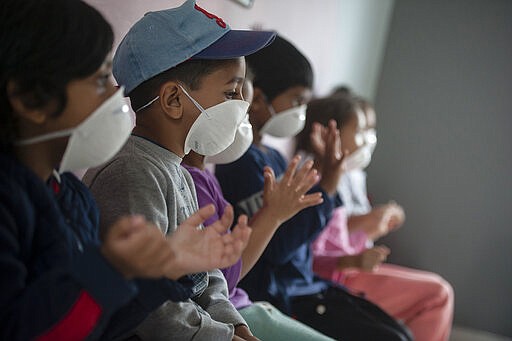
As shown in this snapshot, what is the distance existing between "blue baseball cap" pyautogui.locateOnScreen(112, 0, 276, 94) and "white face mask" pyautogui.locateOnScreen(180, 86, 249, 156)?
7 centimetres

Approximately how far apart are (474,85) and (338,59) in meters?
0.74

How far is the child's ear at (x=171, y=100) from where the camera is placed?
1045mm

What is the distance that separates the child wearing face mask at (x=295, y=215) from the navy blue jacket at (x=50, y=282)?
70cm

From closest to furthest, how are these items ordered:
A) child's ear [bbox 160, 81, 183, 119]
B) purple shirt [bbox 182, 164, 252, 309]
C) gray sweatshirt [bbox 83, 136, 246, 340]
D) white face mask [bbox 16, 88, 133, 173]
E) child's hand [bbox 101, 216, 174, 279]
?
child's hand [bbox 101, 216, 174, 279]
white face mask [bbox 16, 88, 133, 173]
gray sweatshirt [bbox 83, 136, 246, 340]
child's ear [bbox 160, 81, 183, 119]
purple shirt [bbox 182, 164, 252, 309]

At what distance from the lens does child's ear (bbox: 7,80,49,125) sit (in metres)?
0.77

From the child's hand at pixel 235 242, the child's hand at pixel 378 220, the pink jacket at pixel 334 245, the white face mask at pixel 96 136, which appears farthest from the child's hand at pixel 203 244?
the child's hand at pixel 378 220

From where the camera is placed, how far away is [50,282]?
709 millimetres

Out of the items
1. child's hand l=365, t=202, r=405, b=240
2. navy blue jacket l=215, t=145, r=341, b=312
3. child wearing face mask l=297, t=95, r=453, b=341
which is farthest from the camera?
child's hand l=365, t=202, r=405, b=240

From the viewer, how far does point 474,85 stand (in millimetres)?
2900

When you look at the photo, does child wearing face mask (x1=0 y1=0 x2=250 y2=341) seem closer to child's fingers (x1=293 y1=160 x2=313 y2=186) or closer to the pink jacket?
child's fingers (x1=293 y1=160 x2=313 y2=186)

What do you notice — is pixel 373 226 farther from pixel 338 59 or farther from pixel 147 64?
pixel 147 64

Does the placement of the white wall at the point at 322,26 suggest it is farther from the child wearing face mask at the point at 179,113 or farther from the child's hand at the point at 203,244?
the child's hand at the point at 203,244

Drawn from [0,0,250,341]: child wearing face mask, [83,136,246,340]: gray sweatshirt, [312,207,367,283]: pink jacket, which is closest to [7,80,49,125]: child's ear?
[0,0,250,341]: child wearing face mask

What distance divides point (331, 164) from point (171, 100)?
67cm
